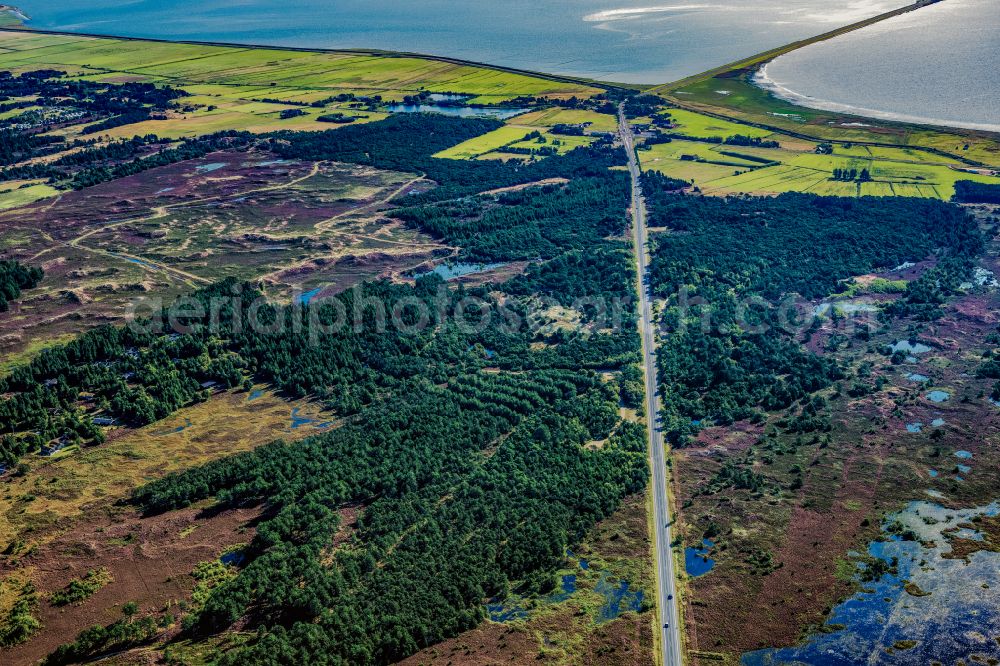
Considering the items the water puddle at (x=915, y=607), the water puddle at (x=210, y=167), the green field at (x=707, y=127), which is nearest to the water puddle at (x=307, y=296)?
the water puddle at (x=210, y=167)

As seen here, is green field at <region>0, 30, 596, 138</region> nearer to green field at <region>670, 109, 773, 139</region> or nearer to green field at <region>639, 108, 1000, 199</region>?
green field at <region>670, 109, 773, 139</region>

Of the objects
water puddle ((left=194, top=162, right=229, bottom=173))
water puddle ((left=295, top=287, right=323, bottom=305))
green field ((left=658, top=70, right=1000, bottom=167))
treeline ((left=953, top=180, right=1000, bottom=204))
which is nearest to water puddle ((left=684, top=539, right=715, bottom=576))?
water puddle ((left=295, top=287, right=323, bottom=305))

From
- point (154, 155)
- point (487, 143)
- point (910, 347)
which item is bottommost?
point (910, 347)

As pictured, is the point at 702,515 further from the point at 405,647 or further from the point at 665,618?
the point at 405,647

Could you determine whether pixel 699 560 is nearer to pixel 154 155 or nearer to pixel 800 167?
pixel 800 167

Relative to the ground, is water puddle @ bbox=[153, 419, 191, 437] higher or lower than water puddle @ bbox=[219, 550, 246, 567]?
higher

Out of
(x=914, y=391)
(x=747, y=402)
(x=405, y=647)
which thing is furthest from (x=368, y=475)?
(x=914, y=391)

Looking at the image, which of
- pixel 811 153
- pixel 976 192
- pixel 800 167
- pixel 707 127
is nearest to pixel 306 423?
pixel 800 167
